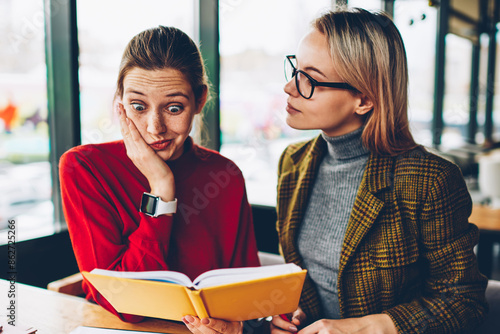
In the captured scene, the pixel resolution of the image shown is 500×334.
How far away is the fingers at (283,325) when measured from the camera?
1218 mm

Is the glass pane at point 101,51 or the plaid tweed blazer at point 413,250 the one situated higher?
the glass pane at point 101,51

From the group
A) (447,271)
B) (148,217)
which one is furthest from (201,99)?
(447,271)

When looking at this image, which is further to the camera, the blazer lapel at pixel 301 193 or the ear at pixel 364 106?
the blazer lapel at pixel 301 193

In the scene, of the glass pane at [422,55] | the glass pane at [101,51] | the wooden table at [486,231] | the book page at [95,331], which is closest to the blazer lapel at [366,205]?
the book page at [95,331]

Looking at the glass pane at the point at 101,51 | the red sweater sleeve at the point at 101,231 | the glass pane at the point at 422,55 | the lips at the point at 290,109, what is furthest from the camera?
the glass pane at the point at 422,55

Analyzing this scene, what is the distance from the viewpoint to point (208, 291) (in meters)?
0.86

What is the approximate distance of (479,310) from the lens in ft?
4.25

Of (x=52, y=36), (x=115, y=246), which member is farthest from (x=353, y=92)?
(x=52, y=36)

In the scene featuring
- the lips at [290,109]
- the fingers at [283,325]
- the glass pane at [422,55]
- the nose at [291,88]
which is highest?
the glass pane at [422,55]

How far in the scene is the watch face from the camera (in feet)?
3.81

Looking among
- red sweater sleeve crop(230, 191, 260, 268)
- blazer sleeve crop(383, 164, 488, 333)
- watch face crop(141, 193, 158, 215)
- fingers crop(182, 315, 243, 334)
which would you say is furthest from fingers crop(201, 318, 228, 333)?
blazer sleeve crop(383, 164, 488, 333)

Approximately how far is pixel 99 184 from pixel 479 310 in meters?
1.25

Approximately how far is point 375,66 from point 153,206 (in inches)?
34.1

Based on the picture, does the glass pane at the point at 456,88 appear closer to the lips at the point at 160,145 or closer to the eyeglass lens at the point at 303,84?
the eyeglass lens at the point at 303,84
